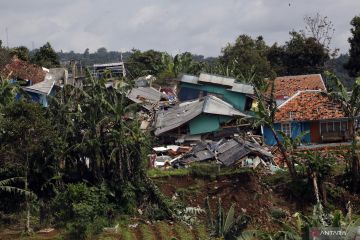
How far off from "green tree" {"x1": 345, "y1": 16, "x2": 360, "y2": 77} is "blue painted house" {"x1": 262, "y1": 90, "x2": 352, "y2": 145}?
17.5 m

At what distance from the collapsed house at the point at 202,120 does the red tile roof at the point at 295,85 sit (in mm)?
10041

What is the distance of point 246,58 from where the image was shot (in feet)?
160

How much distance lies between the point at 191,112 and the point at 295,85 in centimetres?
1335

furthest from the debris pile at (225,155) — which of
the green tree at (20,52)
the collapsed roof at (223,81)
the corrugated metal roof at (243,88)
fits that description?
the green tree at (20,52)

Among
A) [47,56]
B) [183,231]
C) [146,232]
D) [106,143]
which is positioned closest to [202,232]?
[183,231]

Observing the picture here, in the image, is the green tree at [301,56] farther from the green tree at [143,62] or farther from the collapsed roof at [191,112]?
the collapsed roof at [191,112]

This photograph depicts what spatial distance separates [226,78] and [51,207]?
14.4m

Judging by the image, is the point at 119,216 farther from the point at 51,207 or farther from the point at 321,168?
the point at 321,168

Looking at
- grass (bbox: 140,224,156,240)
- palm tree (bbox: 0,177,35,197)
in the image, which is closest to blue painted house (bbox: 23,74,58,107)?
palm tree (bbox: 0,177,35,197)

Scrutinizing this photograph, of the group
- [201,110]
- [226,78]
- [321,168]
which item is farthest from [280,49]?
[321,168]

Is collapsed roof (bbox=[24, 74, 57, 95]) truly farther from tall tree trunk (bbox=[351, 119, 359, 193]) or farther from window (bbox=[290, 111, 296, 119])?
tall tree trunk (bbox=[351, 119, 359, 193])

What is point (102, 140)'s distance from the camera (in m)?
23.4

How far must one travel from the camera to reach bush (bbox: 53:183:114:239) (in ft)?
68.4

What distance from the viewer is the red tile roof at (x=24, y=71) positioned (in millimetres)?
40031
